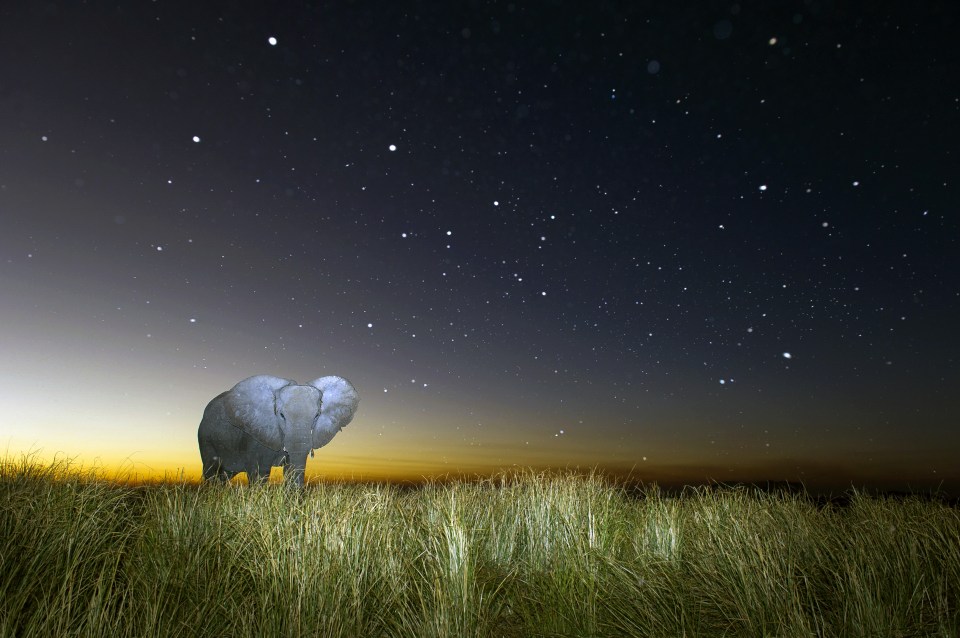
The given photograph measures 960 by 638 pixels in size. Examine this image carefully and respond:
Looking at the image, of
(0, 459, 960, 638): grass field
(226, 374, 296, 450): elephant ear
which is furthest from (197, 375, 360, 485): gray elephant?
(0, 459, 960, 638): grass field

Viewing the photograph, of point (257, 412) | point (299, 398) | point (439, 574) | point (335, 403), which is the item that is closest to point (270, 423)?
point (257, 412)

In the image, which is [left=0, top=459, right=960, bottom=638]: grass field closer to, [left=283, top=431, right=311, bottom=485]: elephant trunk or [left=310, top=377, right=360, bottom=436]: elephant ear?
[left=283, top=431, right=311, bottom=485]: elephant trunk

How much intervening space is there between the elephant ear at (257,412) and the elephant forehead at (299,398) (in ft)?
0.83

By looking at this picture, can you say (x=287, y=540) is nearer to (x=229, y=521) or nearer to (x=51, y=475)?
(x=229, y=521)

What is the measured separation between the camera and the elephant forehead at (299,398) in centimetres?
1186

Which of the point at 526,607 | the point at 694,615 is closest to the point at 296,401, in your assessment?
the point at 526,607

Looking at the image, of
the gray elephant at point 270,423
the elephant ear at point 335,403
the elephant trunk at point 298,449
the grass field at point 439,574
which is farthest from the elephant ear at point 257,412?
the grass field at point 439,574

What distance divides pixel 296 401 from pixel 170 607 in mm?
8662

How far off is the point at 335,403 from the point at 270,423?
144 centimetres

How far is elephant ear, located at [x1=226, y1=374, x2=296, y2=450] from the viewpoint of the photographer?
1171 cm

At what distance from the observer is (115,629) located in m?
2.83

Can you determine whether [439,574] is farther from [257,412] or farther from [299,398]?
[257,412]

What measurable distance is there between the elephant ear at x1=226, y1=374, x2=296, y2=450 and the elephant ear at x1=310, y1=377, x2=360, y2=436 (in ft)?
2.94

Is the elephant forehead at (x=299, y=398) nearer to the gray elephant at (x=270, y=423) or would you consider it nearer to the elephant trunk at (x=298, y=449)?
the gray elephant at (x=270, y=423)
